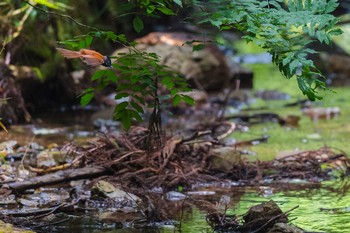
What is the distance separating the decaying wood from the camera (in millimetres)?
3059

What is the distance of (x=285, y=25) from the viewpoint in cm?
205

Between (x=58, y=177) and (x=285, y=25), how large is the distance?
1613mm

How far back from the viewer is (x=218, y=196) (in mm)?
3186

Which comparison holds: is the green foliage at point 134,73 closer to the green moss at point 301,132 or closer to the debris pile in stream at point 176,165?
the debris pile in stream at point 176,165

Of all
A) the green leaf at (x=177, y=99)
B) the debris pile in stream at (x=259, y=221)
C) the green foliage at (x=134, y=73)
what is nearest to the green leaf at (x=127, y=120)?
the green foliage at (x=134, y=73)

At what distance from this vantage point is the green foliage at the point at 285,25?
2.00 m

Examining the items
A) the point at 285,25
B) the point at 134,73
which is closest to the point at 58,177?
the point at 134,73

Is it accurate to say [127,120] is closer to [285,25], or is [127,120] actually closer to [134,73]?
[134,73]

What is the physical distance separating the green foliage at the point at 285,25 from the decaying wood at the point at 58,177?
4.58 ft

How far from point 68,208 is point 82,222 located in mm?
161

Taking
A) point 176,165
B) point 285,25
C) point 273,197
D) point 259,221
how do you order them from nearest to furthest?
point 285,25
point 259,221
point 273,197
point 176,165

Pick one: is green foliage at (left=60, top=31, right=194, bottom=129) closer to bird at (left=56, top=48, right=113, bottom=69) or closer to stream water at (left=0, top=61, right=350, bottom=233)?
bird at (left=56, top=48, right=113, bottom=69)

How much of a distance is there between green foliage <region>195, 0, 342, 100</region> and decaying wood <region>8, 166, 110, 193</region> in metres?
1.39

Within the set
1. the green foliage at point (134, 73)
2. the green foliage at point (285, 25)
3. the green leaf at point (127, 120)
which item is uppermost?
the green foliage at point (285, 25)
